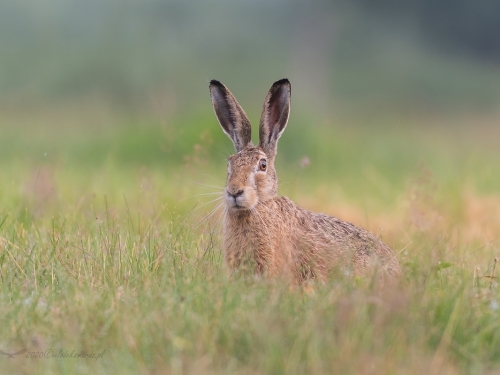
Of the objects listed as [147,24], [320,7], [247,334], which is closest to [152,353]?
[247,334]

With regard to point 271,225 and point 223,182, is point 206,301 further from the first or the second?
point 223,182

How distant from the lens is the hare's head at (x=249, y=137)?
219 inches

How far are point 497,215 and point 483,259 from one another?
7.89ft

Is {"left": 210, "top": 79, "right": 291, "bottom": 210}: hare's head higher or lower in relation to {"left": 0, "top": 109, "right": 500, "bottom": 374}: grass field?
higher

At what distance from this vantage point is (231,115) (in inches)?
234

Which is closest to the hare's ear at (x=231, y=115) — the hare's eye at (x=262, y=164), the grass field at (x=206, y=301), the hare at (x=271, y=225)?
the hare at (x=271, y=225)

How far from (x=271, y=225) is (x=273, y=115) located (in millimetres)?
801

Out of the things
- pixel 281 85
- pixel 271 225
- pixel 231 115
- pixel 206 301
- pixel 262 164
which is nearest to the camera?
pixel 206 301

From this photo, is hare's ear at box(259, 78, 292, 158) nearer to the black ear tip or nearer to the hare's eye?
the black ear tip

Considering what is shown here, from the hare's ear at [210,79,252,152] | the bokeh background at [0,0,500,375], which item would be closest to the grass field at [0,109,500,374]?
the bokeh background at [0,0,500,375]

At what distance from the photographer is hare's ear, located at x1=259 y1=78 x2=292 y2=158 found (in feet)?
19.2

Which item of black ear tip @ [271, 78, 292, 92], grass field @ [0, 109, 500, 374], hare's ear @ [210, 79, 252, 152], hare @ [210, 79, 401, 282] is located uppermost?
black ear tip @ [271, 78, 292, 92]

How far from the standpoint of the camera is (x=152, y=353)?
12.5 ft

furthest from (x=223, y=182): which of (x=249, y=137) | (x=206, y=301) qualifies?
(x=206, y=301)
